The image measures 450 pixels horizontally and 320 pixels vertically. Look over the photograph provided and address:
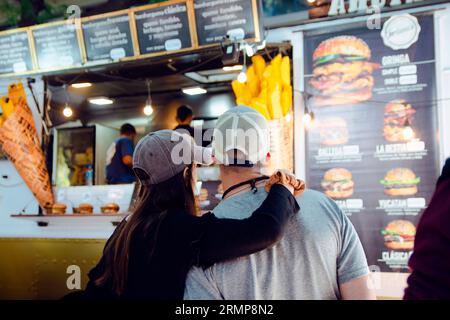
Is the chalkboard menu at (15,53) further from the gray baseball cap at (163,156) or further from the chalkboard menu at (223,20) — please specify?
the gray baseball cap at (163,156)

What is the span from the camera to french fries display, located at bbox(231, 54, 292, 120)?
389 cm

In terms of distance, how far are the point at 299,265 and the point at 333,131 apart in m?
2.59

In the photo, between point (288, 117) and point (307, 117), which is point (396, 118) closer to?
point (307, 117)

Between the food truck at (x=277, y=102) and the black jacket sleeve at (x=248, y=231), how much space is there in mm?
2377

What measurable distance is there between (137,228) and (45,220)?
3.70m

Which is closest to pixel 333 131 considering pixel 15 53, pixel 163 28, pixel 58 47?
pixel 163 28

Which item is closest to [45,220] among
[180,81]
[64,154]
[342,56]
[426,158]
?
[64,154]

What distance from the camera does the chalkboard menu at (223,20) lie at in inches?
163

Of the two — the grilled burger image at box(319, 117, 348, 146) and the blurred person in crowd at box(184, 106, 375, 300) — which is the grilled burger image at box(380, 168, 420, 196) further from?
the blurred person in crowd at box(184, 106, 375, 300)

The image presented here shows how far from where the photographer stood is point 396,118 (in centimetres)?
370

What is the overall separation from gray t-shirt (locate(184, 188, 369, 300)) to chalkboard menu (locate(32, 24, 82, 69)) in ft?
12.8

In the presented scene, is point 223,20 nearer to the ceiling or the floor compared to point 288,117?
nearer to the ceiling

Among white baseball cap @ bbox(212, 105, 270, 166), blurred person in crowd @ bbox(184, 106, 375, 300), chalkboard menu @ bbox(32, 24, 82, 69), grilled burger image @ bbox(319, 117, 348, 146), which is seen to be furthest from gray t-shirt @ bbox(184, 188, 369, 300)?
chalkboard menu @ bbox(32, 24, 82, 69)
